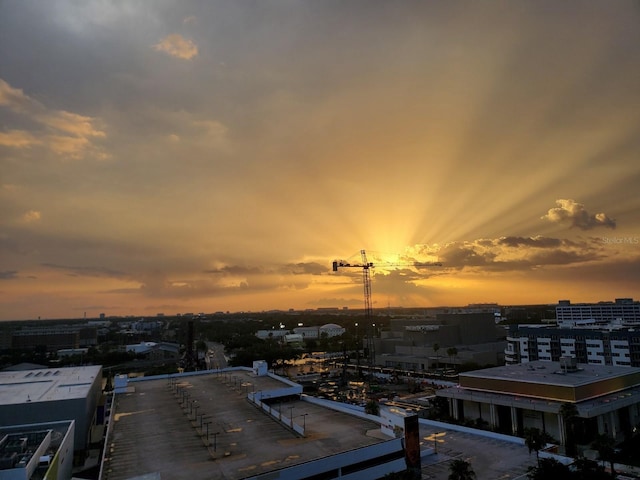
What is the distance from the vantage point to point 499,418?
73250mm

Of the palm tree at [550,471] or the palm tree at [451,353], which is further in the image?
the palm tree at [451,353]

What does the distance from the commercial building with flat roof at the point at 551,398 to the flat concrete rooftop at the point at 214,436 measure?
3233cm

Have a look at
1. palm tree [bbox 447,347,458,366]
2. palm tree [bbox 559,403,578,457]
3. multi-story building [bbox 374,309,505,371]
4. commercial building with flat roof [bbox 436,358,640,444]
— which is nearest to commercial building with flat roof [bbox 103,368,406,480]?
palm tree [bbox 559,403,578,457]

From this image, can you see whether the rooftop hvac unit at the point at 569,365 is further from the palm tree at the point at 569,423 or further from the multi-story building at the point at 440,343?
the multi-story building at the point at 440,343

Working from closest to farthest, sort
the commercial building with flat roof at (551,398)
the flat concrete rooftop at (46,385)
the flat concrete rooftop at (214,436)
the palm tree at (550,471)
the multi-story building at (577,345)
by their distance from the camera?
the palm tree at (550,471) → the flat concrete rooftop at (214,436) → the commercial building with flat roof at (551,398) → the flat concrete rooftop at (46,385) → the multi-story building at (577,345)

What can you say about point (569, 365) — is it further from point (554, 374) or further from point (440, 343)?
point (440, 343)

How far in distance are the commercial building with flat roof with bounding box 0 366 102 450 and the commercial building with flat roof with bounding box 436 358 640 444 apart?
60556mm

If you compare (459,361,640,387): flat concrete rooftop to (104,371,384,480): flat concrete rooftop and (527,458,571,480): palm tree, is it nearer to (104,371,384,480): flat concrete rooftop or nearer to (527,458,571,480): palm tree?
(527,458,571,480): palm tree

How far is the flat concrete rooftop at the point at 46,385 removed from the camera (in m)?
66.4

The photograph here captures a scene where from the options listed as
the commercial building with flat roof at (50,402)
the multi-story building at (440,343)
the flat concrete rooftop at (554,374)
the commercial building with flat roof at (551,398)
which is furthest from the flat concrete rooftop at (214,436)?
the multi-story building at (440,343)

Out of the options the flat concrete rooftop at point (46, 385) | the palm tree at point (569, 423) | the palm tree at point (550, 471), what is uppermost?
the flat concrete rooftop at point (46, 385)

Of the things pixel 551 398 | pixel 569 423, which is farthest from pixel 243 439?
pixel 551 398

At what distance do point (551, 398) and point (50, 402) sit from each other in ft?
249

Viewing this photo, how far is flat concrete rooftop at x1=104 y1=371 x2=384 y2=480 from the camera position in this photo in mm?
38562
